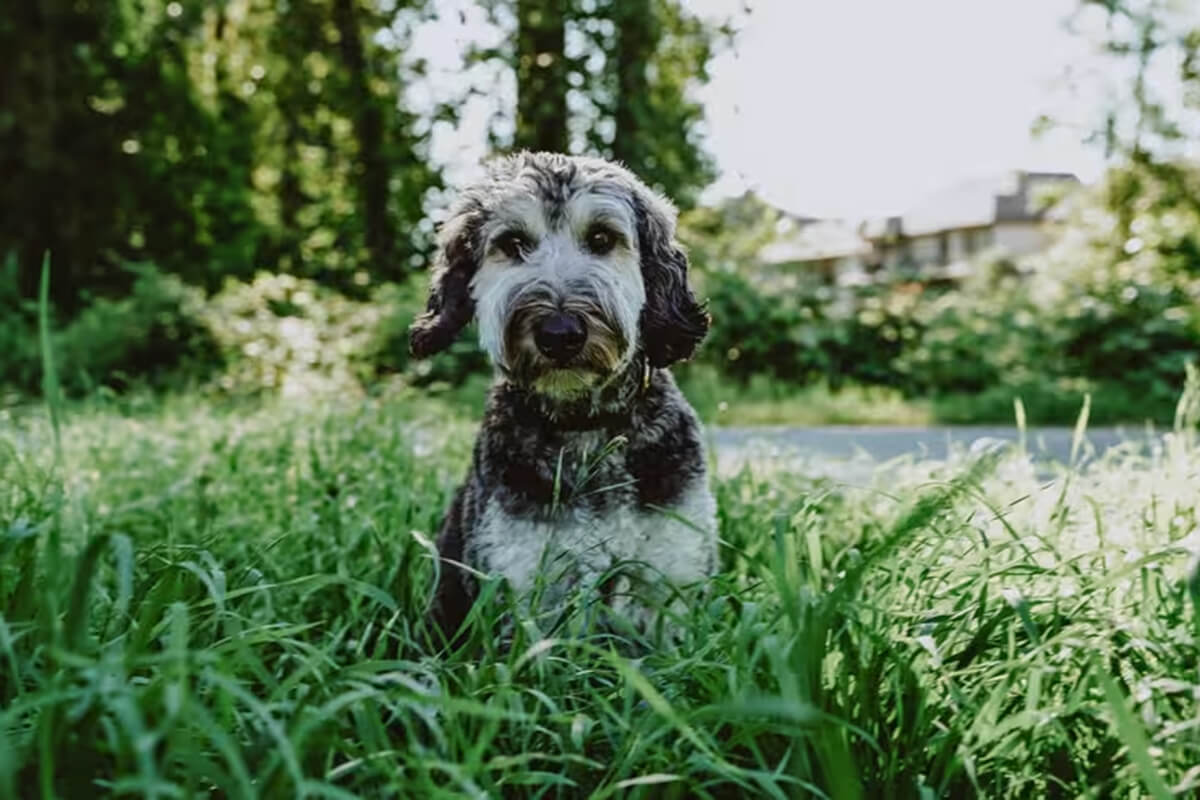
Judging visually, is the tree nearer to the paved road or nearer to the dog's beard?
the paved road

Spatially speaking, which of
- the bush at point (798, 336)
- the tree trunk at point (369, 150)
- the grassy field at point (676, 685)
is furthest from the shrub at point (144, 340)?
Answer: the grassy field at point (676, 685)

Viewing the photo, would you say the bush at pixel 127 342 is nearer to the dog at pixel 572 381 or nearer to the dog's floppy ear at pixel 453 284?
the dog's floppy ear at pixel 453 284

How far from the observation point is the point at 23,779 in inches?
71.7

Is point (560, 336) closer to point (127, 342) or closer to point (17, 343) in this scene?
point (127, 342)

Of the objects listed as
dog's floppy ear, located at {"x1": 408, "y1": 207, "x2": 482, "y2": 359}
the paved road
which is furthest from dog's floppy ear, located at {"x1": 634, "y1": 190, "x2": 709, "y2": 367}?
the paved road

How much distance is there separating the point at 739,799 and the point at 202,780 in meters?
1.01

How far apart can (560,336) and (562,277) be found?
31 centimetres

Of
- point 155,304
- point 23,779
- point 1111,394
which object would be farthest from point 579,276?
point 155,304

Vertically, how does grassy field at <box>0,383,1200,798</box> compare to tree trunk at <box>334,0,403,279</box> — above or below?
below

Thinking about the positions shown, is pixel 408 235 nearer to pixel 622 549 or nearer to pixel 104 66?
pixel 104 66

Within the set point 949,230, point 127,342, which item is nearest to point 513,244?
point 127,342

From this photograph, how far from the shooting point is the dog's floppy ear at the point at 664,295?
11.9ft

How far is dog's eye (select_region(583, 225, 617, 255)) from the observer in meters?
3.61

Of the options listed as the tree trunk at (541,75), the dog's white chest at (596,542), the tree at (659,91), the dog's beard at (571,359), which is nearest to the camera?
the dog's white chest at (596,542)
